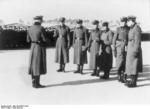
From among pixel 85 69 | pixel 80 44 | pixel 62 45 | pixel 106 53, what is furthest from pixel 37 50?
pixel 85 69

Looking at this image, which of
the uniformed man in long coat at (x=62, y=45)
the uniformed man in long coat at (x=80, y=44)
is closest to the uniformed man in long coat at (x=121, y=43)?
the uniformed man in long coat at (x=80, y=44)

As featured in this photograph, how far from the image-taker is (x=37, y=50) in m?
7.95

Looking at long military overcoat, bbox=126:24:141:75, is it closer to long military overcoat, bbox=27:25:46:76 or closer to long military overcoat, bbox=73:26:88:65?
long military overcoat, bbox=27:25:46:76

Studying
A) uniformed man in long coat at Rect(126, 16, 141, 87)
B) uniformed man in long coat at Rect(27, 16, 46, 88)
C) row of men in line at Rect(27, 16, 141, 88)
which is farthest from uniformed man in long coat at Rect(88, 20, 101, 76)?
uniformed man in long coat at Rect(27, 16, 46, 88)

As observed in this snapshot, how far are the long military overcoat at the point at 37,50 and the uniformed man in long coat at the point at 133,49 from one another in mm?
1970

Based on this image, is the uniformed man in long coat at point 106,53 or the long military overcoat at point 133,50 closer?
the long military overcoat at point 133,50

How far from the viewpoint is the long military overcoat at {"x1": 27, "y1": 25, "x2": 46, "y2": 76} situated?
788cm

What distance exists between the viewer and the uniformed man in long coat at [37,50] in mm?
7871

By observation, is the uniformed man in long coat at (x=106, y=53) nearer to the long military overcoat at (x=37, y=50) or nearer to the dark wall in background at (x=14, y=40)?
the long military overcoat at (x=37, y=50)

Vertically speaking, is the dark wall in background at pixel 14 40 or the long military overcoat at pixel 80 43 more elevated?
the long military overcoat at pixel 80 43

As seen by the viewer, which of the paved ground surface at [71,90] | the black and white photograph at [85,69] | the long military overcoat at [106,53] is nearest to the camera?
the paved ground surface at [71,90]

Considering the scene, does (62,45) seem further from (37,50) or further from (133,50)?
(133,50)

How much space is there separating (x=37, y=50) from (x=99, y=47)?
222 centimetres

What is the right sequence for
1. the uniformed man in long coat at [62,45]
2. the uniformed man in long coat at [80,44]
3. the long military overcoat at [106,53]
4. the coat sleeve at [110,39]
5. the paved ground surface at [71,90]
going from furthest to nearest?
the uniformed man in long coat at [62,45]
the uniformed man in long coat at [80,44]
the long military overcoat at [106,53]
the coat sleeve at [110,39]
the paved ground surface at [71,90]
